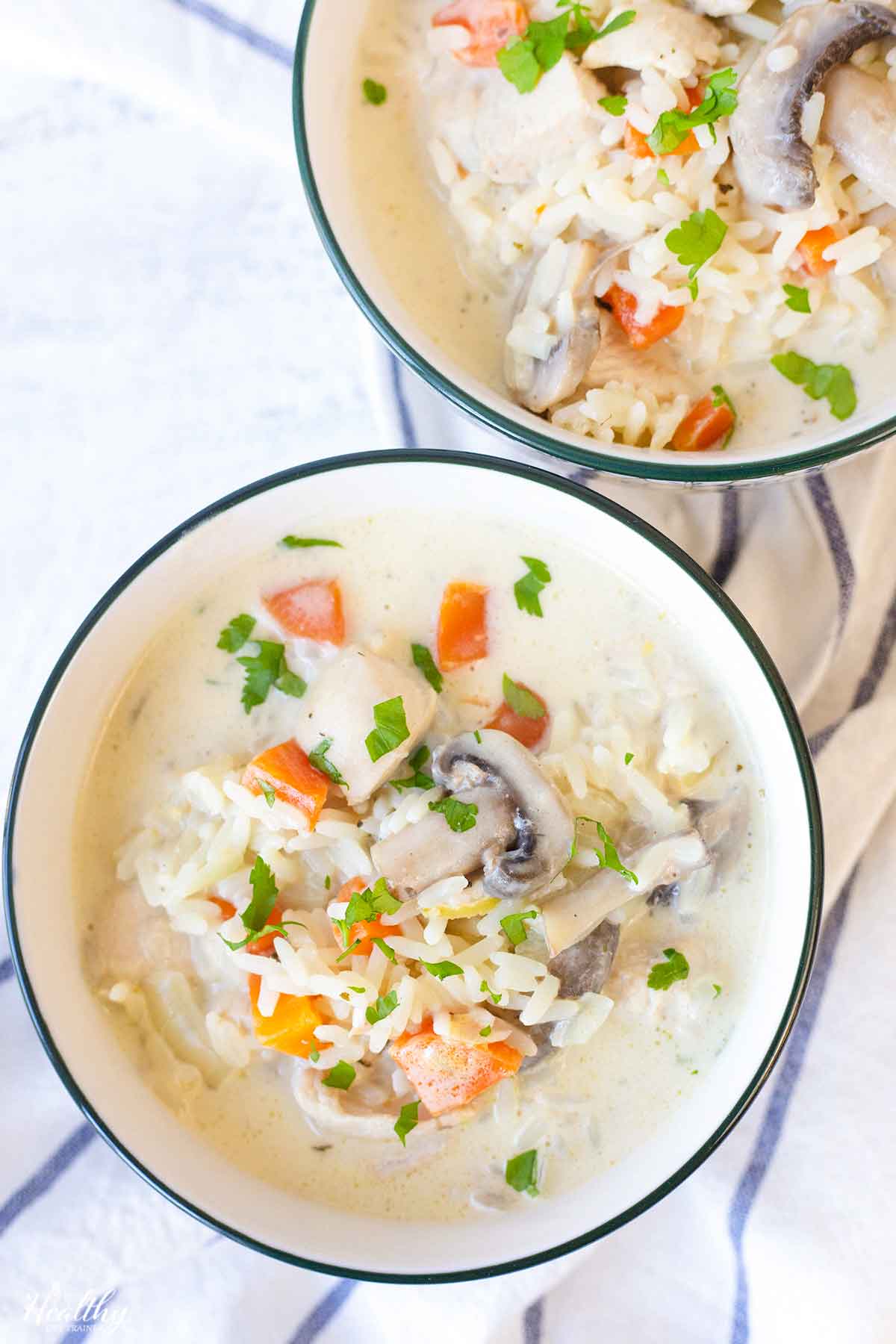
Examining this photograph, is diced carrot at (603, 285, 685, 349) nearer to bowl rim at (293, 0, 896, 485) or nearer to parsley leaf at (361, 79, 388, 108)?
bowl rim at (293, 0, 896, 485)

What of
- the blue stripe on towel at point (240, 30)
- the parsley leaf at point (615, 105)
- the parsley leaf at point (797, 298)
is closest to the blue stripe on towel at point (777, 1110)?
the parsley leaf at point (797, 298)

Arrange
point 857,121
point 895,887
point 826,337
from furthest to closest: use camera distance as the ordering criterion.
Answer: point 895,887, point 826,337, point 857,121

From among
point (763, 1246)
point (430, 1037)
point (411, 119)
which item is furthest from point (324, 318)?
point (763, 1246)

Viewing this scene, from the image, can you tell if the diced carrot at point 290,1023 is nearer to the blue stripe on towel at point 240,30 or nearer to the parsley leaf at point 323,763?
the parsley leaf at point 323,763

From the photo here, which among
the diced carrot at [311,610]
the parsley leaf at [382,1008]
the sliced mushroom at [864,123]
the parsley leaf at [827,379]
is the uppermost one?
the sliced mushroom at [864,123]

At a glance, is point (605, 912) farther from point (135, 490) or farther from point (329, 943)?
point (135, 490)

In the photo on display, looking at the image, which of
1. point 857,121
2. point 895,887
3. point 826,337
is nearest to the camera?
point 857,121
